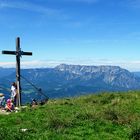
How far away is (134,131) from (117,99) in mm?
13709

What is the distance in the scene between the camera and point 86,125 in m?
22.2

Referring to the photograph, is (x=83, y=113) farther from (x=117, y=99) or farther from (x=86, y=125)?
(x=117, y=99)

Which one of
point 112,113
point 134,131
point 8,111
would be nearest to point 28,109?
point 8,111

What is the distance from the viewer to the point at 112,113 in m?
25.4

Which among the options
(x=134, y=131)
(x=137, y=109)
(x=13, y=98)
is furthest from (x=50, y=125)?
(x=13, y=98)

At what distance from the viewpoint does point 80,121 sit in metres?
23.5

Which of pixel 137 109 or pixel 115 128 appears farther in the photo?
pixel 137 109

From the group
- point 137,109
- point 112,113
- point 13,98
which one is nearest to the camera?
point 112,113

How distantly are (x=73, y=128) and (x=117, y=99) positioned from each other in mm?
12178

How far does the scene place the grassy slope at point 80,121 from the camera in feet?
63.6

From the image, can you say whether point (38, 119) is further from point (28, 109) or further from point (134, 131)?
point (134, 131)

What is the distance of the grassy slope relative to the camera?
19.4 metres

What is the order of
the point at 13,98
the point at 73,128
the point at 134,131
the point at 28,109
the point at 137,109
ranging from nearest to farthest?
the point at 134,131
the point at 73,128
the point at 137,109
the point at 28,109
the point at 13,98

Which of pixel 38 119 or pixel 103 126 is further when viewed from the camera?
pixel 38 119
